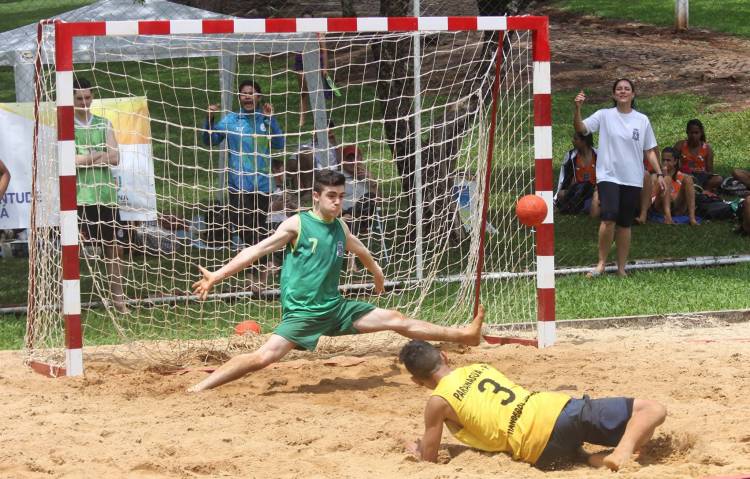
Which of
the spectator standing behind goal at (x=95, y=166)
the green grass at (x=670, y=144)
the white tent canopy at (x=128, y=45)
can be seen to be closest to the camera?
the spectator standing behind goal at (x=95, y=166)

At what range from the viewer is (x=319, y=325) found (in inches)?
327

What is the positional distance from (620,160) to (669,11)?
55.9 ft

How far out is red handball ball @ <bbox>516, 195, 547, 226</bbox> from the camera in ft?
29.3

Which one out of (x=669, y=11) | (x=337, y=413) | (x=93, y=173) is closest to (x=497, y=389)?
(x=337, y=413)

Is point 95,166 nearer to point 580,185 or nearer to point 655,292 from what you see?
point 655,292

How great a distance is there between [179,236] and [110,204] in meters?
1.72

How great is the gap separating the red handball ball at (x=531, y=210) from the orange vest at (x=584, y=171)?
634 centimetres

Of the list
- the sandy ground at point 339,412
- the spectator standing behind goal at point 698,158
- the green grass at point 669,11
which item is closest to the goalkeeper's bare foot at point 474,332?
the sandy ground at point 339,412

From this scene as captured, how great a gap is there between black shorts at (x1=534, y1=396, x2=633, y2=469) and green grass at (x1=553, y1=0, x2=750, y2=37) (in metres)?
20.5

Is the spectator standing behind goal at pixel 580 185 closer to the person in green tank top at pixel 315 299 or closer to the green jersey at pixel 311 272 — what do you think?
the person in green tank top at pixel 315 299

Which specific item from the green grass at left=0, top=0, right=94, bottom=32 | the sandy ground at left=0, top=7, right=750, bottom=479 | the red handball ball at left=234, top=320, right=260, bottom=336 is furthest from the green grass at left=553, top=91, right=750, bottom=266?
the green grass at left=0, top=0, right=94, bottom=32

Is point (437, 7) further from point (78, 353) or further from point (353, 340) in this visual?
point (78, 353)

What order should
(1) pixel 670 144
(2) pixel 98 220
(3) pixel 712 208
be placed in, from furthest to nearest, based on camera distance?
(1) pixel 670 144, (3) pixel 712 208, (2) pixel 98 220

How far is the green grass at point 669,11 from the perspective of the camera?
25.9 m
